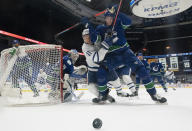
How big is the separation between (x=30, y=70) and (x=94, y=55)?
3.11ft

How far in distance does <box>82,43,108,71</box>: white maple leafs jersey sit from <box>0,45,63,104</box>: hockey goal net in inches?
18.7

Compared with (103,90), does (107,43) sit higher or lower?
higher

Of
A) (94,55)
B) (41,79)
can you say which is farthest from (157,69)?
(41,79)

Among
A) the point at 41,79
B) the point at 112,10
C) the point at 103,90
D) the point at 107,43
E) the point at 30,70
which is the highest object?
the point at 112,10

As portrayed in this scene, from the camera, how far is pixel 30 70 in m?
2.03

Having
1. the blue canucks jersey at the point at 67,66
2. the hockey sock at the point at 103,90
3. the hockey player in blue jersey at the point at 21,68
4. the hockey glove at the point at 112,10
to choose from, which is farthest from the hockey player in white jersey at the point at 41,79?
the hockey glove at the point at 112,10

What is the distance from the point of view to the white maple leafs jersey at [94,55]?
5.38 feet

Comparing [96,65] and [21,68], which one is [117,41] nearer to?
[96,65]

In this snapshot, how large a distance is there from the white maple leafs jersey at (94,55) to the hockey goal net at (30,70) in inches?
18.7

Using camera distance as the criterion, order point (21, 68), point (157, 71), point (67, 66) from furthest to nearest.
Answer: point (157, 71) < point (67, 66) < point (21, 68)

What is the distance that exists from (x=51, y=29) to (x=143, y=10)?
823cm

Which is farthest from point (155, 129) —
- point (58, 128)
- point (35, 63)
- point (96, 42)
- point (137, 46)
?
point (137, 46)

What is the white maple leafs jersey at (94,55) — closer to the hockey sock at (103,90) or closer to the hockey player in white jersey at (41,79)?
the hockey sock at (103,90)

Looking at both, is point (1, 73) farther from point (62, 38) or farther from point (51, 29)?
point (62, 38)
